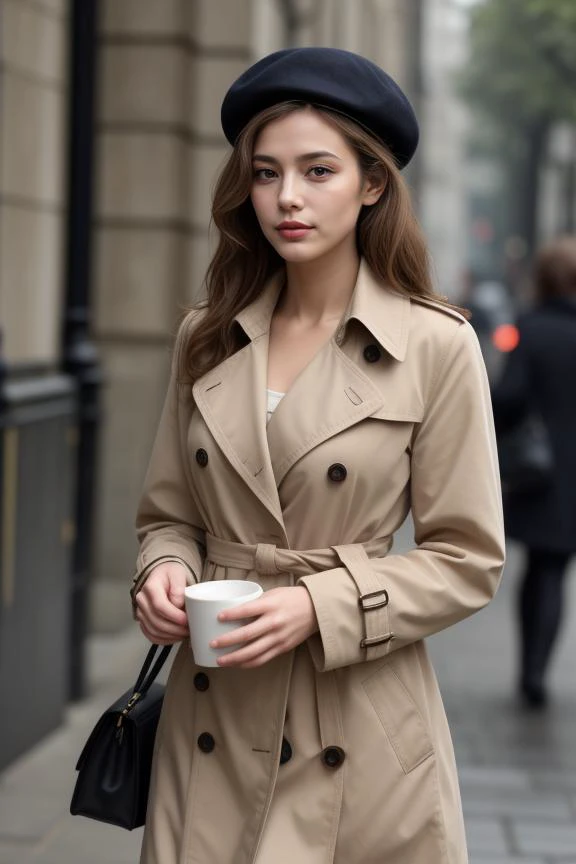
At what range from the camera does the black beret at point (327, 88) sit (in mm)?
2561

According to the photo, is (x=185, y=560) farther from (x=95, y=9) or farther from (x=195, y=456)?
(x=95, y=9)

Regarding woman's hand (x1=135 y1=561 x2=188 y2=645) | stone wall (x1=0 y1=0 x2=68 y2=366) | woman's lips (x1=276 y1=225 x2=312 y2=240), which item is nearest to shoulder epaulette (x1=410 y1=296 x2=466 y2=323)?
woman's lips (x1=276 y1=225 x2=312 y2=240)

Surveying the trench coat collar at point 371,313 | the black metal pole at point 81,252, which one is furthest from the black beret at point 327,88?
the black metal pole at point 81,252

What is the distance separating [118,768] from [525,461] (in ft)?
15.5

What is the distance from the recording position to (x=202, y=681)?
107 inches

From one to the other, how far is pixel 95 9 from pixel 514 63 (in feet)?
112

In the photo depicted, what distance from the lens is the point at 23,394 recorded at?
5672mm

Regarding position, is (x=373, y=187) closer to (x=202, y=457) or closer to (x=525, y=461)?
(x=202, y=457)

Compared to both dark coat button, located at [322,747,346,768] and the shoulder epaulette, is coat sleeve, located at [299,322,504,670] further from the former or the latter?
dark coat button, located at [322,747,346,768]

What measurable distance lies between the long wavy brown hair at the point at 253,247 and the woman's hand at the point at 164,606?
39cm

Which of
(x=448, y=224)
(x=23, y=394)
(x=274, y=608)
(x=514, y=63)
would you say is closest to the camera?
(x=274, y=608)

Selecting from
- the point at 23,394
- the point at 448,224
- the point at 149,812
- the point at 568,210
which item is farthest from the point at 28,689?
the point at 448,224

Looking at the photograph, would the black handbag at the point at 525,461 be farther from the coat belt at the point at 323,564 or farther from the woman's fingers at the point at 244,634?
the woman's fingers at the point at 244,634

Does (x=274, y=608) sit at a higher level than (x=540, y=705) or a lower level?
higher
